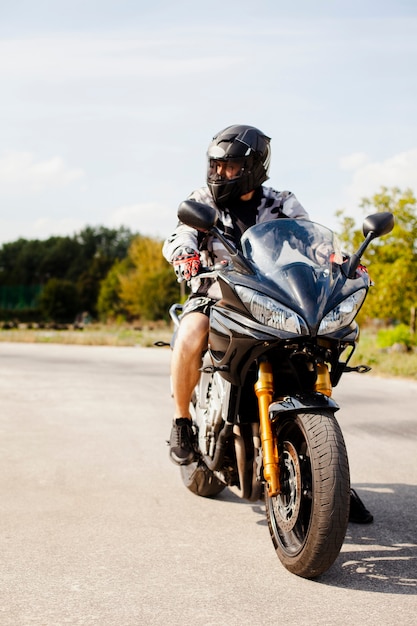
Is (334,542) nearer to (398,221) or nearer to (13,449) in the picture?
(13,449)

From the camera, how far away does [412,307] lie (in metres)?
23.4

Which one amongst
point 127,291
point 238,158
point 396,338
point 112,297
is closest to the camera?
point 238,158

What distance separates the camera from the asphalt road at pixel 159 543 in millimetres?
3369

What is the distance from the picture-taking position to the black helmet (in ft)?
15.6

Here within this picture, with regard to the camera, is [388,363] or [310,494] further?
[388,363]

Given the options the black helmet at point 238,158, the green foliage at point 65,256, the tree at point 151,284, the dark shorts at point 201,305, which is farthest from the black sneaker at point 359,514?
the green foliage at point 65,256

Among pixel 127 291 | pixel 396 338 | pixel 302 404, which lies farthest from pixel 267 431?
pixel 127 291

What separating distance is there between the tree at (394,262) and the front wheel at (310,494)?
19335 mm

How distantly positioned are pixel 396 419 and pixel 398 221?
16302 mm

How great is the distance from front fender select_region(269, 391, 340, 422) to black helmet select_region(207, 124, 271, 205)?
1457 mm

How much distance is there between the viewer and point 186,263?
4320 mm

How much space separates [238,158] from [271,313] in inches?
51.2

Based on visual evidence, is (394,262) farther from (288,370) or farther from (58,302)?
Result: (58,302)

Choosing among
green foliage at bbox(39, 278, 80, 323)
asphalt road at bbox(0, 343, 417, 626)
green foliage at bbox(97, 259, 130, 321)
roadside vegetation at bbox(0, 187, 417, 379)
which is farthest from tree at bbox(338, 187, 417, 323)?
green foliage at bbox(39, 278, 80, 323)
